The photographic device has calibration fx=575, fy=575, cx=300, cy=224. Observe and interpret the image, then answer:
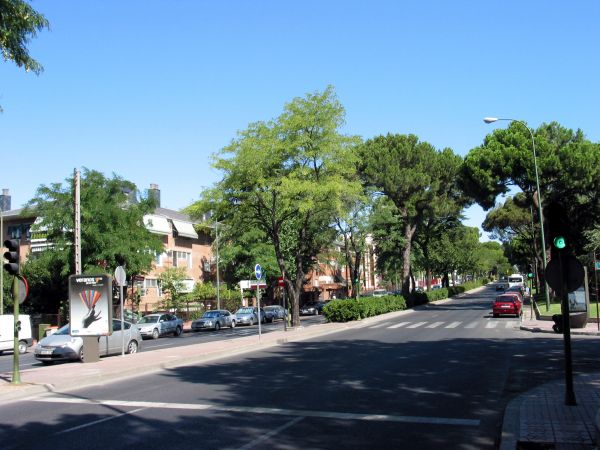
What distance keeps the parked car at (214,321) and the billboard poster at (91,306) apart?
851 inches

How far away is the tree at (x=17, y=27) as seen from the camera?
9453 millimetres

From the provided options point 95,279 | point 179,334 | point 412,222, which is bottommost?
point 179,334

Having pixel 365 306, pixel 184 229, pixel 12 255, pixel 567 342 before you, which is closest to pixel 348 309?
pixel 365 306

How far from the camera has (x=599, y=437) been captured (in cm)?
539

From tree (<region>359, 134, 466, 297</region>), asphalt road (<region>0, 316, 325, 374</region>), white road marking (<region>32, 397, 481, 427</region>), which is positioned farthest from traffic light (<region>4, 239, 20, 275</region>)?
tree (<region>359, 134, 466, 297</region>)

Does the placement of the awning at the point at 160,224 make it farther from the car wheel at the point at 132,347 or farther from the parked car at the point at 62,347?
the parked car at the point at 62,347

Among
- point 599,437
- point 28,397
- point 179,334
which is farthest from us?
point 179,334

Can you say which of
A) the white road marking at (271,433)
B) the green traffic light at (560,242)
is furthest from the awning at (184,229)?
the green traffic light at (560,242)

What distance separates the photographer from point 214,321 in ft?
128

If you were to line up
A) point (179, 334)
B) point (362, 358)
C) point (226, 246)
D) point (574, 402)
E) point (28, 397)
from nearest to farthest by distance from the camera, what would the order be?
point (574, 402), point (28, 397), point (362, 358), point (179, 334), point (226, 246)

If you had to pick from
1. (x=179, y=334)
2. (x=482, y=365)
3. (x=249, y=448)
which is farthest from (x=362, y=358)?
(x=179, y=334)

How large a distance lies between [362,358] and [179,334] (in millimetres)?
21147

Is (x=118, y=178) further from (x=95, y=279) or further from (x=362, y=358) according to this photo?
(x=362, y=358)

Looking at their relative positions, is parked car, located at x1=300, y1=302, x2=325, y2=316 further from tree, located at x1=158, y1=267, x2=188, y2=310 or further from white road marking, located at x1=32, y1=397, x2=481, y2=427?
white road marking, located at x1=32, y1=397, x2=481, y2=427
